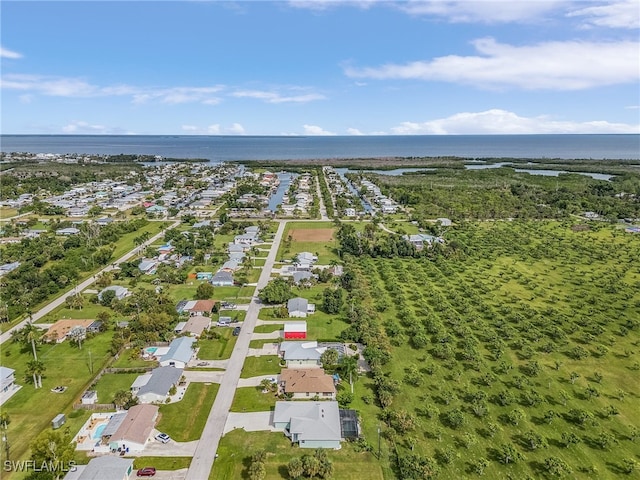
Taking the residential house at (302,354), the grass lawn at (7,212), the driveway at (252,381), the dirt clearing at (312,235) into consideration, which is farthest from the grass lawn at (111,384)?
the grass lawn at (7,212)

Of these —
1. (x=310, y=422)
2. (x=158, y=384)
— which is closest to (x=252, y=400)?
(x=310, y=422)

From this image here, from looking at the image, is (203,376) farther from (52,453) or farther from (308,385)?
(52,453)

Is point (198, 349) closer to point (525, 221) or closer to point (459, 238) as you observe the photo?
point (459, 238)

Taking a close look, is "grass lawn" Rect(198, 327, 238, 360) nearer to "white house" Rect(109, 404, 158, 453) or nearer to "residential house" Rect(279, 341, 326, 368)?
"residential house" Rect(279, 341, 326, 368)

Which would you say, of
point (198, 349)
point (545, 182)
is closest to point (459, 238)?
point (198, 349)

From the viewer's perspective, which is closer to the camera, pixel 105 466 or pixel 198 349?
pixel 105 466

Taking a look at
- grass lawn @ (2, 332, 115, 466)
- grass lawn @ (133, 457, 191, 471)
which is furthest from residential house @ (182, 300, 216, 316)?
grass lawn @ (133, 457, 191, 471)
